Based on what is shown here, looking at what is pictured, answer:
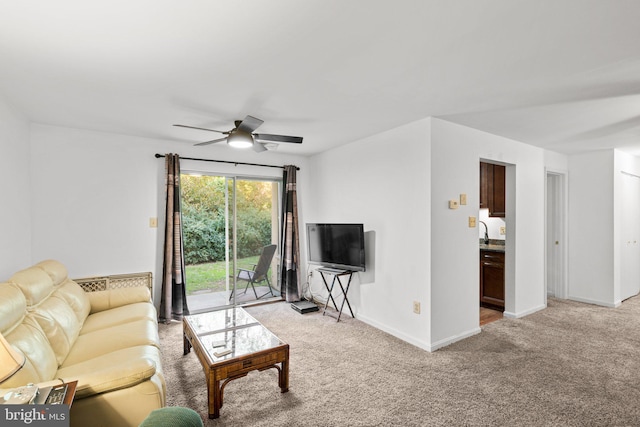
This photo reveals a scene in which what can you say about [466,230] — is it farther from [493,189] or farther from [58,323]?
[58,323]

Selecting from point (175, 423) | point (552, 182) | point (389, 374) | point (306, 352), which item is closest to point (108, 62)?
point (175, 423)

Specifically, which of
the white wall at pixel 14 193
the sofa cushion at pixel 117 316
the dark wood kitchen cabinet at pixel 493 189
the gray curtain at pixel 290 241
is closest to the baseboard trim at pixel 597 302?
the dark wood kitchen cabinet at pixel 493 189

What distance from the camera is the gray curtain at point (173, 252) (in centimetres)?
420

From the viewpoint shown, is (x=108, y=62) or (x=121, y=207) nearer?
(x=108, y=62)

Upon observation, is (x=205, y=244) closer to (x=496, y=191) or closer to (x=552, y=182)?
(x=496, y=191)

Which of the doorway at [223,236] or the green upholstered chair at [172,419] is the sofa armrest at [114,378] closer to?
the green upholstered chair at [172,419]

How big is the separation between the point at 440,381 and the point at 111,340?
2.66 m

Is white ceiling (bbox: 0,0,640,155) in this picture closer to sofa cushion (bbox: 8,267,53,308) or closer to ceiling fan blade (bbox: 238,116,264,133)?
ceiling fan blade (bbox: 238,116,264,133)

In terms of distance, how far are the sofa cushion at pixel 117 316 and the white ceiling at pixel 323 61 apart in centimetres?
198

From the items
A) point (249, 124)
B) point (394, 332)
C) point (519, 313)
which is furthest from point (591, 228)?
point (249, 124)

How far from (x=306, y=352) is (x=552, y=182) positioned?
200 inches

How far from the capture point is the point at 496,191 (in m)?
5.09

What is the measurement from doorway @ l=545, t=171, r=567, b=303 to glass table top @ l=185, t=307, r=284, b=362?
495cm

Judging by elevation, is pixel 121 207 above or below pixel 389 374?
above
